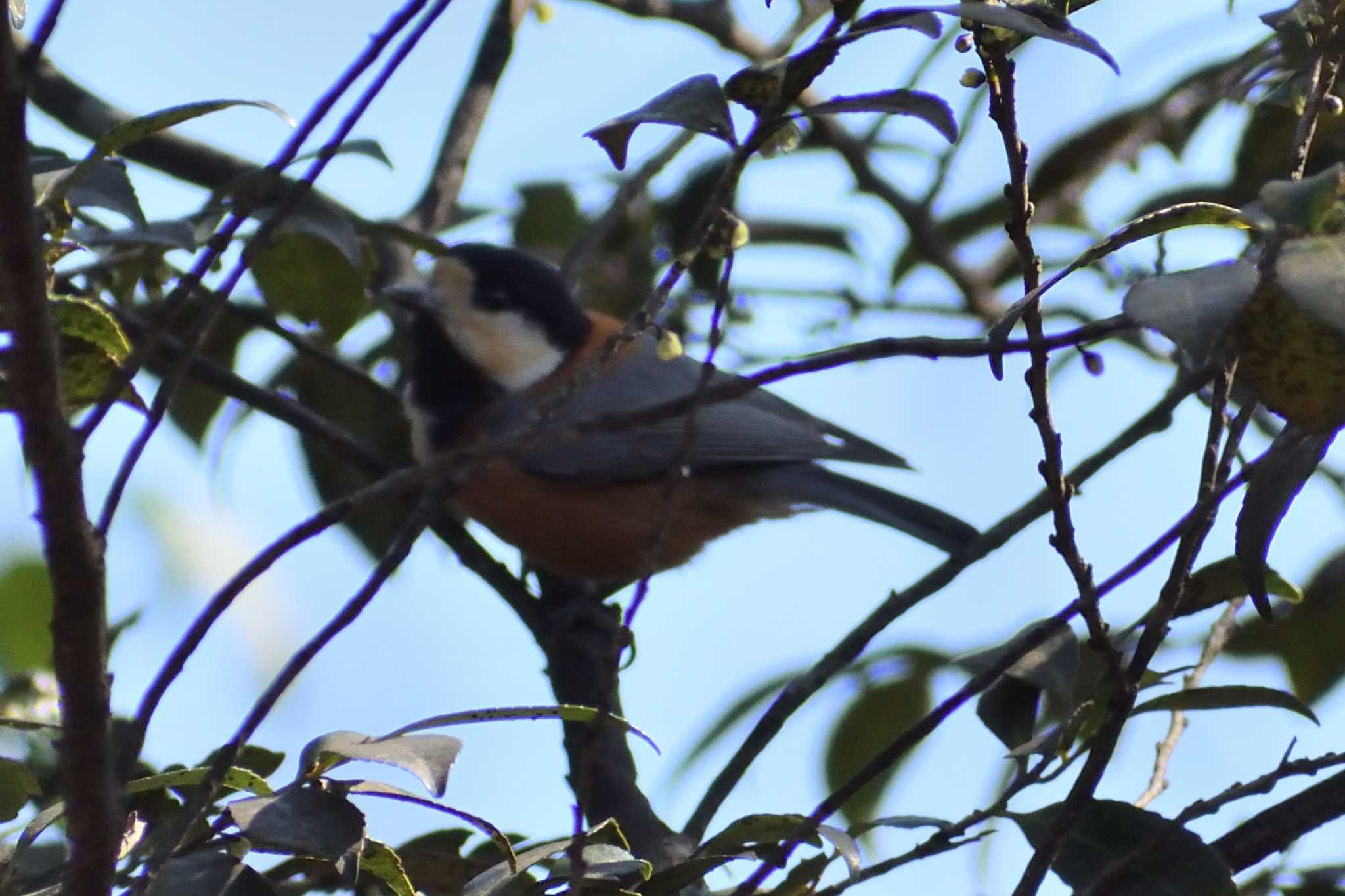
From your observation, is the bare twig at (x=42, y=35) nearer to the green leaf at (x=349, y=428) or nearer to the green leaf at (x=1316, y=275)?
the green leaf at (x=1316, y=275)

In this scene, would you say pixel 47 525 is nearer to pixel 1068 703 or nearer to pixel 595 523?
pixel 1068 703

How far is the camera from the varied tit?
3.95m

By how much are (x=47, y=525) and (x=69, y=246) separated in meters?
0.82

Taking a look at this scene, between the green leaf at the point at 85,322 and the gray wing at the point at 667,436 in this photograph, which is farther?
the gray wing at the point at 667,436

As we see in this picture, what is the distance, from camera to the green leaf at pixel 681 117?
144 centimetres

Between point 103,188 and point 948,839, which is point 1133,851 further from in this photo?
point 103,188

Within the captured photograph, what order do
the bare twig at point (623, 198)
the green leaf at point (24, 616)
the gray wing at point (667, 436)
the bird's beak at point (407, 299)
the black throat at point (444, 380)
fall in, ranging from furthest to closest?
the black throat at point (444, 380)
the gray wing at point (667, 436)
the bird's beak at point (407, 299)
the bare twig at point (623, 198)
the green leaf at point (24, 616)

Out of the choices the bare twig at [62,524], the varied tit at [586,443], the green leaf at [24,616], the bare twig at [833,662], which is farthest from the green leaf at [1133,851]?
Result: the varied tit at [586,443]

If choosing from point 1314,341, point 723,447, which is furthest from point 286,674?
point 723,447

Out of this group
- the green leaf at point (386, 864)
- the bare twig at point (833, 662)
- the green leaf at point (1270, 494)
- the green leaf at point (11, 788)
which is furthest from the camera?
the bare twig at point (833, 662)

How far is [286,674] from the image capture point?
1260 mm

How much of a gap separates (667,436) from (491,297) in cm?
67

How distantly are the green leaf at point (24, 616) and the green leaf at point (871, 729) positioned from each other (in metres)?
1.51

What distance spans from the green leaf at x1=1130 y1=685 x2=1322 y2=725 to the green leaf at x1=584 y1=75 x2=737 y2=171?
2.84 feet
